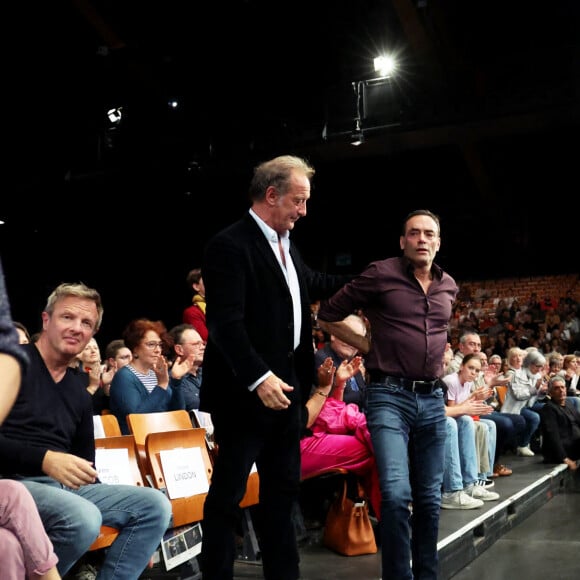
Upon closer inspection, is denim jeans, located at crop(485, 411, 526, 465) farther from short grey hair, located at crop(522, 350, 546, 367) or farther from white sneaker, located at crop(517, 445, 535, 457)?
short grey hair, located at crop(522, 350, 546, 367)

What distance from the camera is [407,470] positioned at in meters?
2.55

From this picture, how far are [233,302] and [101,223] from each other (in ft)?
45.8

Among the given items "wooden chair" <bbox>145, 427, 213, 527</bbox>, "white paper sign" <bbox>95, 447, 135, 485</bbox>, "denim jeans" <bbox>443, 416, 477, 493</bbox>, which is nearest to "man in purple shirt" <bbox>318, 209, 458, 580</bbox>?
"wooden chair" <bbox>145, 427, 213, 527</bbox>

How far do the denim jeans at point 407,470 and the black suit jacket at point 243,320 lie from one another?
18.2 inches

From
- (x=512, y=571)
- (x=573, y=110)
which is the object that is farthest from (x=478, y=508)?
(x=573, y=110)

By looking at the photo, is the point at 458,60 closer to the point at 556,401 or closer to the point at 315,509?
the point at 556,401

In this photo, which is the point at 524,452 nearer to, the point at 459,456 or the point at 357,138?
the point at 459,456

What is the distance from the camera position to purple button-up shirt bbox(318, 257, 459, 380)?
2656 millimetres

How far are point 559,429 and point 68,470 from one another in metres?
5.85

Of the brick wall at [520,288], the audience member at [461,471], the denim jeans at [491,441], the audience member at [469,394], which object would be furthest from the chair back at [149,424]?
the brick wall at [520,288]

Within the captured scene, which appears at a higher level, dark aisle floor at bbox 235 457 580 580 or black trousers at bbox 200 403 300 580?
black trousers at bbox 200 403 300 580

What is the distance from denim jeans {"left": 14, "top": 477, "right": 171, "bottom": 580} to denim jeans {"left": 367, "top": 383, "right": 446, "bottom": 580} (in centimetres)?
74

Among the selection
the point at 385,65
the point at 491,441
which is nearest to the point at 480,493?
the point at 491,441

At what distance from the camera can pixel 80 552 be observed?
203 cm
